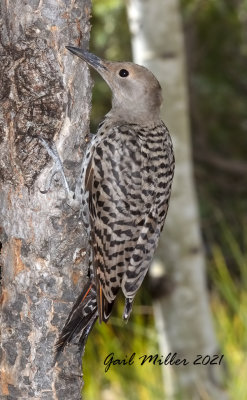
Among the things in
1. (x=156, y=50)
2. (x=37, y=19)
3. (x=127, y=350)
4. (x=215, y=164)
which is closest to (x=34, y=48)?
(x=37, y=19)

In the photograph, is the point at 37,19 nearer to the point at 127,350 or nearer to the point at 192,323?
the point at 192,323

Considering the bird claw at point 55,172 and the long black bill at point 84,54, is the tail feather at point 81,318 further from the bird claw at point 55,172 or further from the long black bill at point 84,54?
the long black bill at point 84,54

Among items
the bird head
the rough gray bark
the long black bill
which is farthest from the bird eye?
the rough gray bark

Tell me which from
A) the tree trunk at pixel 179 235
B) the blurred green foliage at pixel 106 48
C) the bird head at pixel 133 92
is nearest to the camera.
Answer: the bird head at pixel 133 92

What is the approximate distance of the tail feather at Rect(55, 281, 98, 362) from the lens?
2754 millimetres

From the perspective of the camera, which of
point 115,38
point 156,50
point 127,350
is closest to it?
point 156,50

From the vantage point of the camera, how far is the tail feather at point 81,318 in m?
2.75

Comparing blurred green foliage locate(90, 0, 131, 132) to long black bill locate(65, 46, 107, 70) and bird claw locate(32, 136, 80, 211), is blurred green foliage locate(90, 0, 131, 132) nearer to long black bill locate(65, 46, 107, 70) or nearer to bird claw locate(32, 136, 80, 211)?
long black bill locate(65, 46, 107, 70)

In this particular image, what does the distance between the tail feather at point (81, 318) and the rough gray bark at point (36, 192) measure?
0.03 metres

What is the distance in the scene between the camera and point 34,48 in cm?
267

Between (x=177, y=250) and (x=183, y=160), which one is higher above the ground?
(x=183, y=160)

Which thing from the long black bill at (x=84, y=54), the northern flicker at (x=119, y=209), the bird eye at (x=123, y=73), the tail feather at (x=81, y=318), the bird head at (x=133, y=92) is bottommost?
the tail feather at (x=81, y=318)

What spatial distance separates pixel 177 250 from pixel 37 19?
2.49 meters

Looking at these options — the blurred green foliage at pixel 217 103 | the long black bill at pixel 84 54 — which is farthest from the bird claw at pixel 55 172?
the blurred green foliage at pixel 217 103
